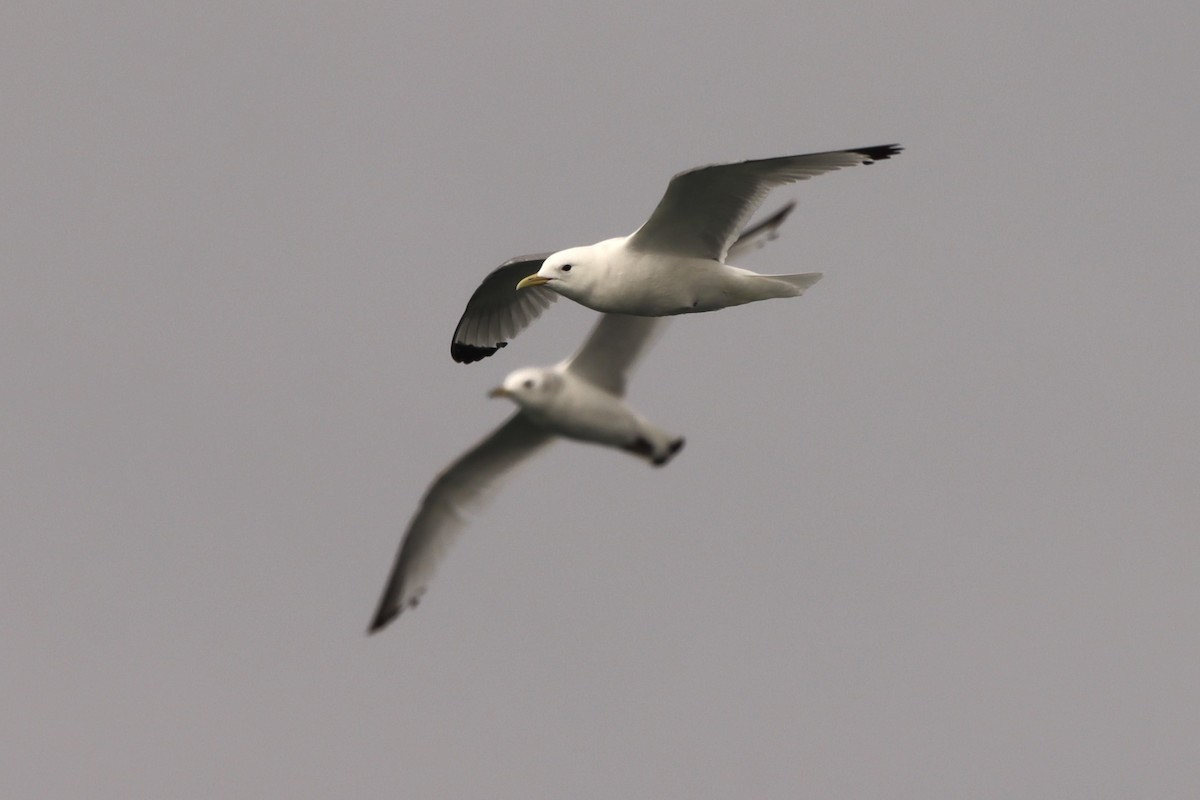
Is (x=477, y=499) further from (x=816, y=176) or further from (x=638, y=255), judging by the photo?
(x=816, y=176)

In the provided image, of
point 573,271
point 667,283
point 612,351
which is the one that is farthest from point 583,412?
point 667,283

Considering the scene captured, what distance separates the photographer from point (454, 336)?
20.5 meters

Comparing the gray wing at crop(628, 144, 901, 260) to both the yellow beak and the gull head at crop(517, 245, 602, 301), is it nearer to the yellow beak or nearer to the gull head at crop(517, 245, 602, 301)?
the gull head at crop(517, 245, 602, 301)

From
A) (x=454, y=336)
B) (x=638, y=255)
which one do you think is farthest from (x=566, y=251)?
(x=454, y=336)

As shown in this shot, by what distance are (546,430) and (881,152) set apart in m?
3.90

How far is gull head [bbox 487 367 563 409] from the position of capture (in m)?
17.0

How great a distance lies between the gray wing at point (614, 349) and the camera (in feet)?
59.5

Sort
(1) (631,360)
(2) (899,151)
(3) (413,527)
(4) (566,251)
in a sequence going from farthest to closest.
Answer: (3) (413,527) < (1) (631,360) < (4) (566,251) < (2) (899,151)

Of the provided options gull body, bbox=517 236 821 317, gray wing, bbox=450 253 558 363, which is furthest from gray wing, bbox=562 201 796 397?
gray wing, bbox=450 253 558 363

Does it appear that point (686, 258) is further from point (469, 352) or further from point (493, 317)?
point (469, 352)

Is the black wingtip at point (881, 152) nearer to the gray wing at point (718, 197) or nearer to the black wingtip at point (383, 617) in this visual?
the gray wing at point (718, 197)

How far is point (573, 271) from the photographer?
16797 mm

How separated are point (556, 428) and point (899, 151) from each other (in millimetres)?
3832

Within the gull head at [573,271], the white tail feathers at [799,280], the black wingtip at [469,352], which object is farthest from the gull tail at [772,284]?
the black wingtip at [469,352]
